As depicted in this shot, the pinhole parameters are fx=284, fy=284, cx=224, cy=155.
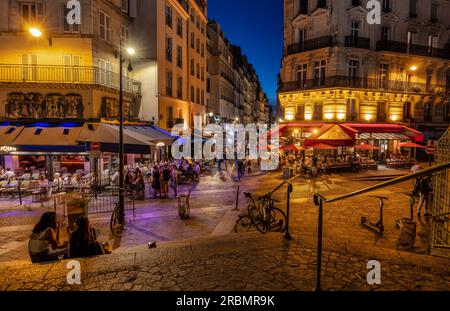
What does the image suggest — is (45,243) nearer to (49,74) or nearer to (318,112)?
(49,74)

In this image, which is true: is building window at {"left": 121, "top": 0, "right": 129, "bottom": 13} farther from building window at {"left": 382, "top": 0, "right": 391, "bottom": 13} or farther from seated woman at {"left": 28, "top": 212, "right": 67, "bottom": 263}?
building window at {"left": 382, "top": 0, "right": 391, "bottom": 13}

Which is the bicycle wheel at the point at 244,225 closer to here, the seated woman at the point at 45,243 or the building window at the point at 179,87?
the seated woman at the point at 45,243

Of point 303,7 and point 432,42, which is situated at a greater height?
point 303,7

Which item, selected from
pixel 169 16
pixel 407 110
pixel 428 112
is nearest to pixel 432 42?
pixel 428 112

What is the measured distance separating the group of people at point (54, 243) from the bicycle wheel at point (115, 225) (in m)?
2.52

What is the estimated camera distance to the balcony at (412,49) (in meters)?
27.0

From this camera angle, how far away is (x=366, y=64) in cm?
2717

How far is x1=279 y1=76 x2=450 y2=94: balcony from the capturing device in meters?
26.2

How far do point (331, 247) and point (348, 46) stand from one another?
25250mm

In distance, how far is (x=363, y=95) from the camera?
27078 mm

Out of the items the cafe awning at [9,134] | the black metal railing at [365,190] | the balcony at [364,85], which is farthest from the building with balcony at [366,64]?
the black metal railing at [365,190]

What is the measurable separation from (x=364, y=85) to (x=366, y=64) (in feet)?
7.02
